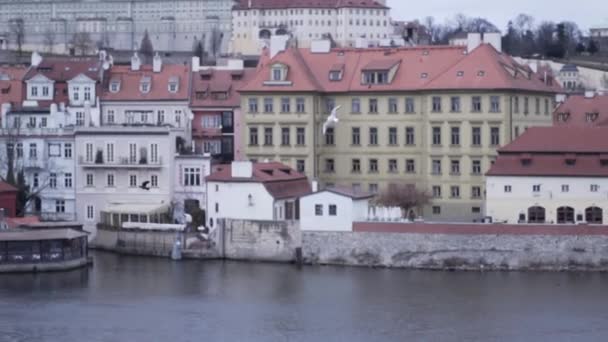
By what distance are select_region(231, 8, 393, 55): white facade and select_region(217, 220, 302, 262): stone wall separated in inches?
3447

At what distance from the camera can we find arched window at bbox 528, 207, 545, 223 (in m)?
46.2

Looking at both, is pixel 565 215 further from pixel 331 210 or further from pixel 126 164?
pixel 126 164

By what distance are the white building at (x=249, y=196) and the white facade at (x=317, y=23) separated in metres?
86.1

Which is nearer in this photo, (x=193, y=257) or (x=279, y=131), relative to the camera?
(x=193, y=257)

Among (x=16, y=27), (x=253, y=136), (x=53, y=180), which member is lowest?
(x=53, y=180)

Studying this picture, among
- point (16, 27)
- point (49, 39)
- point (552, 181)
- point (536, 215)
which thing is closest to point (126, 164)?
point (536, 215)

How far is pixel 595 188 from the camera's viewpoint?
45.8m

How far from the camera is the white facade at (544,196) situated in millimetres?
45875

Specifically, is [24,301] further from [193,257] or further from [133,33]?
[133,33]

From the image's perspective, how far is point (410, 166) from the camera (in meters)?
51.9

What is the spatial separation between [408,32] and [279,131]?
184 feet

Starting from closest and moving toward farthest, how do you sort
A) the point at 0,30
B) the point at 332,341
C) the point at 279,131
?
the point at 332,341 → the point at 279,131 → the point at 0,30

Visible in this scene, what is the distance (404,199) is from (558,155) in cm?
526

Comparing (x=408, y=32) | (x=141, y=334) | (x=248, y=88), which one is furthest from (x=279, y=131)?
(x=408, y=32)
